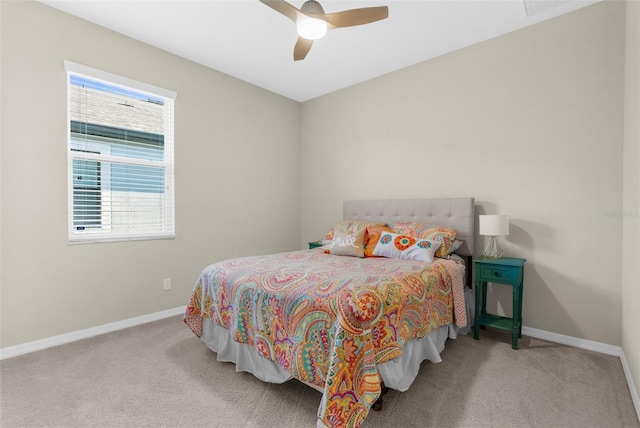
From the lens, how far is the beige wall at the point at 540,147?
240 cm

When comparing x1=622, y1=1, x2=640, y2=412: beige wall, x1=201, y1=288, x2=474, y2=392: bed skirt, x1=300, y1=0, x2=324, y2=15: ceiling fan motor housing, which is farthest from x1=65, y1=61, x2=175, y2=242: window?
x1=622, y1=1, x2=640, y2=412: beige wall

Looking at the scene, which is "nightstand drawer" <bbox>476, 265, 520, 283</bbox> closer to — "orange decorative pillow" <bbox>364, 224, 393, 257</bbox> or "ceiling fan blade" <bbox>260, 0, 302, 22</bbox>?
"orange decorative pillow" <bbox>364, 224, 393, 257</bbox>

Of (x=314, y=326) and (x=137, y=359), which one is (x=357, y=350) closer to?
(x=314, y=326)

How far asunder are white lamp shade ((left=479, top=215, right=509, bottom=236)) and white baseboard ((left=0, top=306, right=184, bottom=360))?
3244 mm

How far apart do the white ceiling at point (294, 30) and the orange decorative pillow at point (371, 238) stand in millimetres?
1876

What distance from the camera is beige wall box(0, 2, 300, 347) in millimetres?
2359

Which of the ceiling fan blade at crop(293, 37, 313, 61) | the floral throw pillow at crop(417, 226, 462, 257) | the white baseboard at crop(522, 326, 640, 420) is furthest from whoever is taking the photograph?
the floral throw pillow at crop(417, 226, 462, 257)

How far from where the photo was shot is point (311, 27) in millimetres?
2018

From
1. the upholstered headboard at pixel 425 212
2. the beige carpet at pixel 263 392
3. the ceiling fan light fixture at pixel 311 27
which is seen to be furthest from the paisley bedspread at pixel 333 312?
the ceiling fan light fixture at pixel 311 27

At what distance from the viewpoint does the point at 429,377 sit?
6.63ft

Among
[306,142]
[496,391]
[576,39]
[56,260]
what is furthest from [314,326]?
[306,142]

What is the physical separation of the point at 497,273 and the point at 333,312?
68.1 inches

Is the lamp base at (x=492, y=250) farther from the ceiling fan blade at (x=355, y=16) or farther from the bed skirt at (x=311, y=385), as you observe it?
the ceiling fan blade at (x=355, y=16)

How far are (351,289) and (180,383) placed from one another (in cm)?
131
